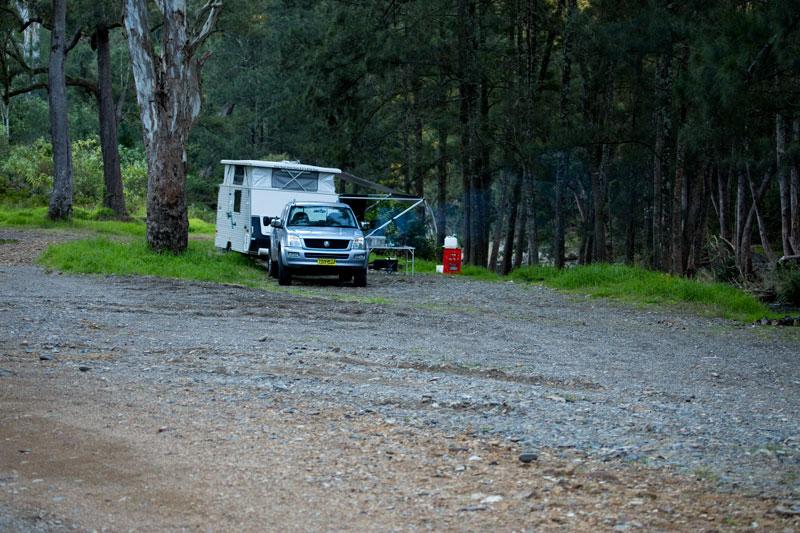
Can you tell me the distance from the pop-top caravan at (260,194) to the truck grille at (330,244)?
313 cm

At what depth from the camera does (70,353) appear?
10391 millimetres

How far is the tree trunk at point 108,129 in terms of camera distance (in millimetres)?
39625

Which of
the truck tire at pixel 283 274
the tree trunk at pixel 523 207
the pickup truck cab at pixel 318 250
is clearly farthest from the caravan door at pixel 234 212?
the tree trunk at pixel 523 207

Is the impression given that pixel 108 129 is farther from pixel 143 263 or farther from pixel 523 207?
pixel 143 263

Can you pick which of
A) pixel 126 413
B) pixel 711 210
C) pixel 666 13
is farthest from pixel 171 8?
pixel 711 210

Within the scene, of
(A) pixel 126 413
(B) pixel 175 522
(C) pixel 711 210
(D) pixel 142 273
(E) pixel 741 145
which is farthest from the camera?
(C) pixel 711 210

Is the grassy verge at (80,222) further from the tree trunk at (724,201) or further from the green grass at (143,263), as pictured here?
the tree trunk at (724,201)

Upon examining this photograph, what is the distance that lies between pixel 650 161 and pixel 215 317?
29739 millimetres

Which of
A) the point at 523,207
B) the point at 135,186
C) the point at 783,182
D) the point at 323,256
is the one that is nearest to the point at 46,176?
the point at 135,186

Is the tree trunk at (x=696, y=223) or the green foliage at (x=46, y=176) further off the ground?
the green foliage at (x=46, y=176)

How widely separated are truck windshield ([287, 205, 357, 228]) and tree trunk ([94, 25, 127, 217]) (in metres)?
19.2

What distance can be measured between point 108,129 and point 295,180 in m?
15.6

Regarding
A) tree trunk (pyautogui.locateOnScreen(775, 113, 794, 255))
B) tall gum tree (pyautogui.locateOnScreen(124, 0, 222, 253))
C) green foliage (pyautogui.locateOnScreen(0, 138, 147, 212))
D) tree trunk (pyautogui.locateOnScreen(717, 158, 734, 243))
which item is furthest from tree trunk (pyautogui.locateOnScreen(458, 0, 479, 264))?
green foliage (pyautogui.locateOnScreen(0, 138, 147, 212))

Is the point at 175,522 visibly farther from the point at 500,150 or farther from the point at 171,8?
the point at 500,150
